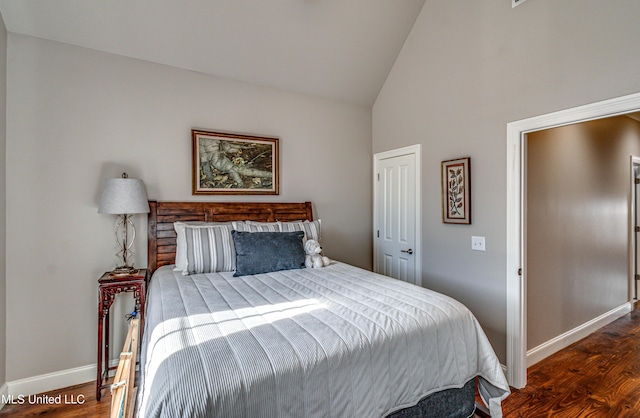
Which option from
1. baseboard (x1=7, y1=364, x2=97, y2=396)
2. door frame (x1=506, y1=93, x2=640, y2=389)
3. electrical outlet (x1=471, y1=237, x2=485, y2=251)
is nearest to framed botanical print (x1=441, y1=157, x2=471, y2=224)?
electrical outlet (x1=471, y1=237, x2=485, y2=251)

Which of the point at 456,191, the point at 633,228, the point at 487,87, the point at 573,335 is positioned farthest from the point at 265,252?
the point at 633,228

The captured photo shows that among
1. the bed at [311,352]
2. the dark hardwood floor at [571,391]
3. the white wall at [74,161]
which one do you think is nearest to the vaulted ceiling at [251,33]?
the white wall at [74,161]

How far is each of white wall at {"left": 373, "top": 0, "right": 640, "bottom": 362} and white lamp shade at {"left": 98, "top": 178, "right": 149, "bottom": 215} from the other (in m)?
2.67

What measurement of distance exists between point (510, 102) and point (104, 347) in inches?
150

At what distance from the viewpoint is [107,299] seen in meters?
2.29

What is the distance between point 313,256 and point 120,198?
1.57 m

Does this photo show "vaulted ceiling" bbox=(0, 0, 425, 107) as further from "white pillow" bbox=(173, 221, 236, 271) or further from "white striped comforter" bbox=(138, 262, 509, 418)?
"white striped comforter" bbox=(138, 262, 509, 418)

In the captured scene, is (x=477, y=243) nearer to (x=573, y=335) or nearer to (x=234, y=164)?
(x=573, y=335)

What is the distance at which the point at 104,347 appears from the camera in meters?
2.48

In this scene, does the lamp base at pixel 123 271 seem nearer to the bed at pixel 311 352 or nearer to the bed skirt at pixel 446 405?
the bed at pixel 311 352

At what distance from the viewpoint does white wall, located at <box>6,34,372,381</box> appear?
7.59 ft

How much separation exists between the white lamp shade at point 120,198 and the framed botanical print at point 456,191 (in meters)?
2.67

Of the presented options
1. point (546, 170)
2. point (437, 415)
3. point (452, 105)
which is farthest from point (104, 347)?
point (546, 170)

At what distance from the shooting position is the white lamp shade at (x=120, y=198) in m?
2.30
